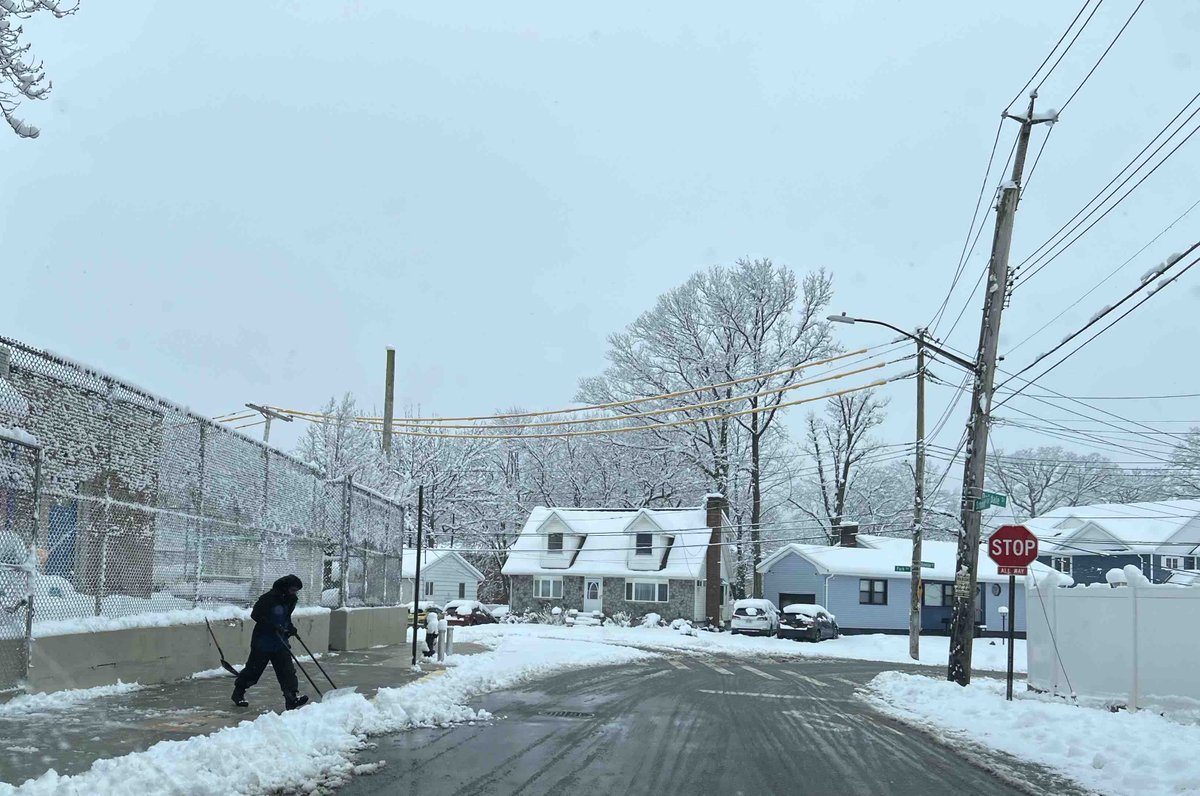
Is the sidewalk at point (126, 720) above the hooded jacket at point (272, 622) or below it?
below

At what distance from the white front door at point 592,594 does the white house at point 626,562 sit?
0.05 meters

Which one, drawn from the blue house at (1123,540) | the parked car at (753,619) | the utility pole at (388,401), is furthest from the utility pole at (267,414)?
the blue house at (1123,540)

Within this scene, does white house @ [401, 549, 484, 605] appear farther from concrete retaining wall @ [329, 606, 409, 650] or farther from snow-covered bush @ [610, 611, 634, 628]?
concrete retaining wall @ [329, 606, 409, 650]

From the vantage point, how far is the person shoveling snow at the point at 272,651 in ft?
38.5

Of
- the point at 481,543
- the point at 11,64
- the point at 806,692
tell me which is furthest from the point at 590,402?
the point at 11,64

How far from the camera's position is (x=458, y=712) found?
12.6 metres

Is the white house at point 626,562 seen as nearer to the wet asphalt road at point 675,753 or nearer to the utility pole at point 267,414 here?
the utility pole at point 267,414

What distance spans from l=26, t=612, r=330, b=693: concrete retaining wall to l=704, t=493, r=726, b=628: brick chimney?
114 feet

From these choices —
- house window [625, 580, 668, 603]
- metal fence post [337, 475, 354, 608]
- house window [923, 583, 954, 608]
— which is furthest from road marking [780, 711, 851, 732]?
house window [923, 583, 954, 608]

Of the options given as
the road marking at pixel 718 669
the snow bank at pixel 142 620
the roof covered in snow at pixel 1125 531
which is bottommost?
the road marking at pixel 718 669

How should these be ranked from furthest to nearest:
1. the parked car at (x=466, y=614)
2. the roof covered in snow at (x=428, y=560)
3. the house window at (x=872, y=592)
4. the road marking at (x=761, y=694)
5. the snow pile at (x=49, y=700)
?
the roof covered in snow at (x=428, y=560) → the house window at (x=872, y=592) → the parked car at (x=466, y=614) → the road marking at (x=761, y=694) → the snow pile at (x=49, y=700)

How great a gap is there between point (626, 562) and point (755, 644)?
13415 millimetres

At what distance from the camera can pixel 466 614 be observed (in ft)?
152

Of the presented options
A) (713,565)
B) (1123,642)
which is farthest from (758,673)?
(713,565)
